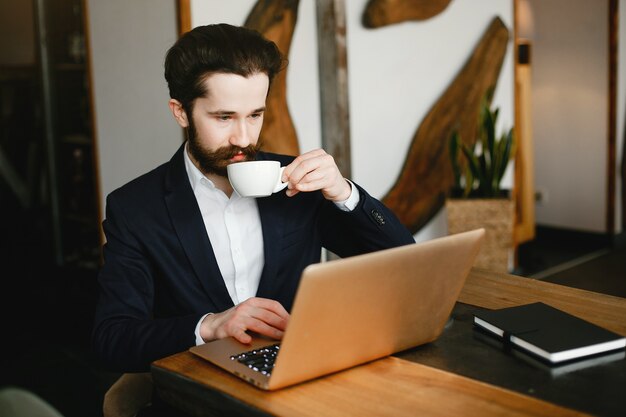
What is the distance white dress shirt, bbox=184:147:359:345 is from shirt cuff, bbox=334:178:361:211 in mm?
228

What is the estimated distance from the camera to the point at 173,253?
5.28 feet

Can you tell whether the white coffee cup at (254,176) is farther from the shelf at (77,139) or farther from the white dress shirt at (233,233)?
the shelf at (77,139)

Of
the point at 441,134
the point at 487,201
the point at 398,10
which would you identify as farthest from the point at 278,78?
the point at 487,201

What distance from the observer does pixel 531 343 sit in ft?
3.65

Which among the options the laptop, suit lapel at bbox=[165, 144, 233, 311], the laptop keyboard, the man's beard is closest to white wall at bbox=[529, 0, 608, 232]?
the man's beard

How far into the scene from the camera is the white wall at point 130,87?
2988 millimetres

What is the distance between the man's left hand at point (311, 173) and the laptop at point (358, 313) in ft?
1.28

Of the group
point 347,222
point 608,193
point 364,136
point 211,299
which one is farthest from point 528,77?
point 211,299

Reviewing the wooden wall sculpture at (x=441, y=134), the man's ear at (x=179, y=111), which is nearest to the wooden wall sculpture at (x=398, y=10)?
the wooden wall sculpture at (x=441, y=134)

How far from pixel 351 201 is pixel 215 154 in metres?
0.35

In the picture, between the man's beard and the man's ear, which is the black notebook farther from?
the man's ear

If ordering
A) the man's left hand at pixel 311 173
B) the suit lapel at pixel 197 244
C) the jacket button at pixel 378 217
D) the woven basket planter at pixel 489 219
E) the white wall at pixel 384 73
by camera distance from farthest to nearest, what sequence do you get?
1. the woven basket planter at pixel 489 219
2. the white wall at pixel 384 73
3. the jacket button at pixel 378 217
4. the suit lapel at pixel 197 244
5. the man's left hand at pixel 311 173

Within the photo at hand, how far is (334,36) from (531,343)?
7.98 ft

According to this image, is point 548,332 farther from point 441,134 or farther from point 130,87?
point 441,134
